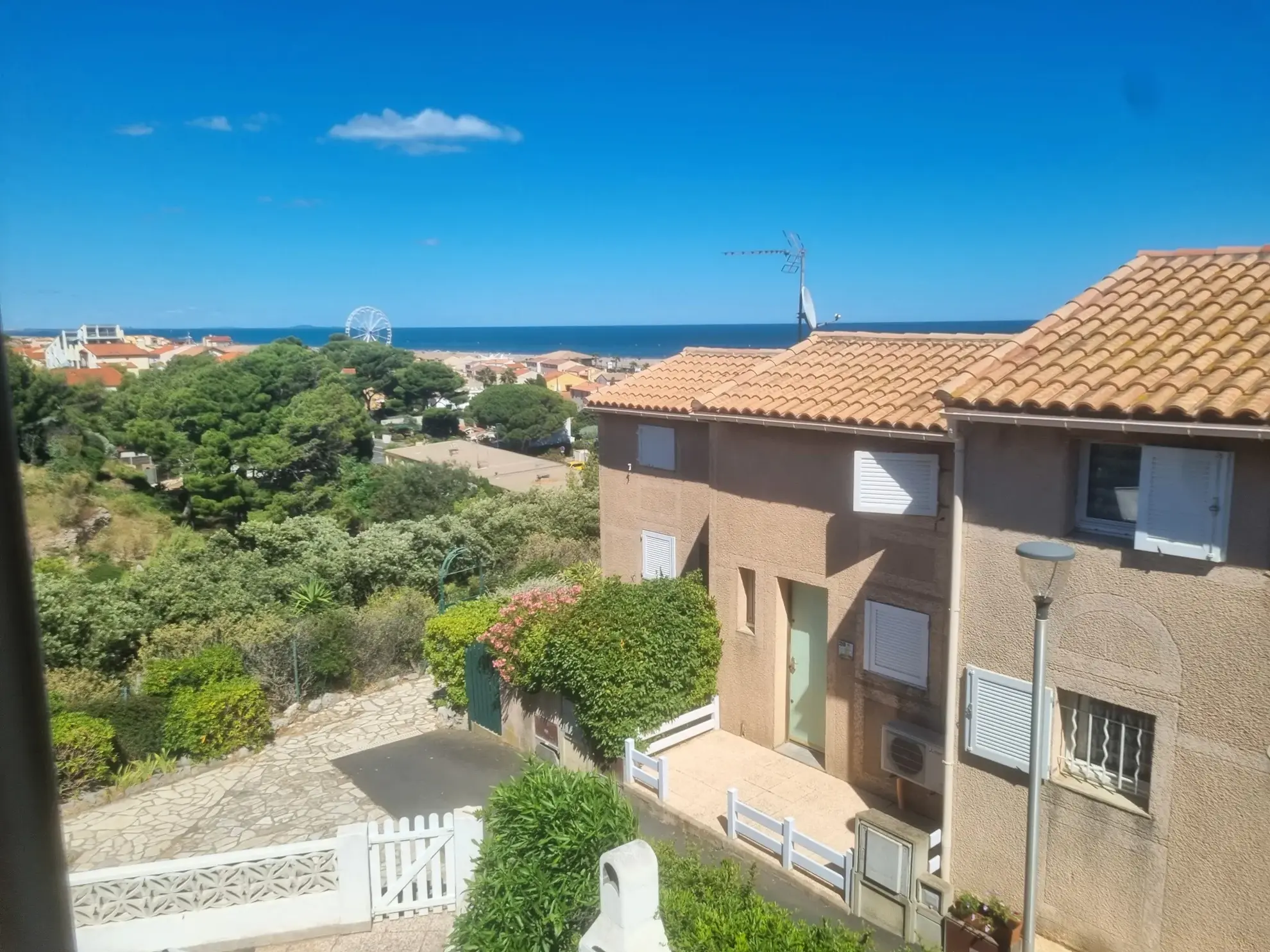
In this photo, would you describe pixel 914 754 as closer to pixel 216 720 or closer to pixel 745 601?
pixel 745 601

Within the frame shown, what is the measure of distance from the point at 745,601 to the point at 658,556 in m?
2.89

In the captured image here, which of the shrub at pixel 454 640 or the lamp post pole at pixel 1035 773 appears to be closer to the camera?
the lamp post pole at pixel 1035 773

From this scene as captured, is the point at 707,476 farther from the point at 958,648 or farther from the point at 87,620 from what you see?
the point at 87,620

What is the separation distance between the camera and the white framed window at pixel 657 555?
1487 cm

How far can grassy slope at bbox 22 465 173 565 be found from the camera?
27906mm

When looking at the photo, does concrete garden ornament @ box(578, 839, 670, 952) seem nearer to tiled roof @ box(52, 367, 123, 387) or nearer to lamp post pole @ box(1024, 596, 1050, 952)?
lamp post pole @ box(1024, 596, 1050, 952)

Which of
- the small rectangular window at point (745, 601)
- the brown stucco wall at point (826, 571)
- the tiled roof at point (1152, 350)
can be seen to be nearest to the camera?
the tiled roof at point (1152, 350)

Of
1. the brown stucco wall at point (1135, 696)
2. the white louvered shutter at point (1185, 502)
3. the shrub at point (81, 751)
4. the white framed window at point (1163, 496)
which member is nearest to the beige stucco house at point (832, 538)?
the brown stucco wall at point (1135, 696)

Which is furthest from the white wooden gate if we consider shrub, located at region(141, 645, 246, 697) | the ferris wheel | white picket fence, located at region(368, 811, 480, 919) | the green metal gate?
the ferris wheel

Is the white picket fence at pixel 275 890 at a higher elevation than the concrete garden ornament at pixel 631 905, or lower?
lower

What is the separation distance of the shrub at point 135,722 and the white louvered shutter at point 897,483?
10.9 meters

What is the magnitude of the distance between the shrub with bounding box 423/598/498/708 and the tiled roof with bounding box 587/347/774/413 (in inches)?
165

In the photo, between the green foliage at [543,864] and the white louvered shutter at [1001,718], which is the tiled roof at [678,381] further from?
the green foliage at [543,864]

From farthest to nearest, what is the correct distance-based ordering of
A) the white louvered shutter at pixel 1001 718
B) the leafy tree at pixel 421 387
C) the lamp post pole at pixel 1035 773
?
the leafy tree at pixel 421 387, the white louvered shutter at pixel 1001 718, the lamp post pole at pixel 1035 773
